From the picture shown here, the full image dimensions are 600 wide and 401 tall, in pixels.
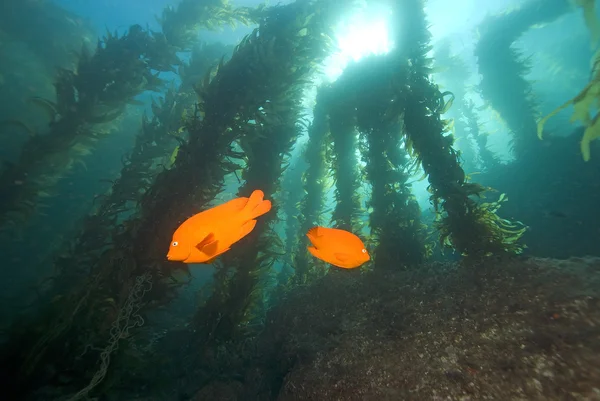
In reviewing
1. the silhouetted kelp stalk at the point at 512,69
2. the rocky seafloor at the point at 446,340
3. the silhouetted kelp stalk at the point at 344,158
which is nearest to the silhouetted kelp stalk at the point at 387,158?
the silhouetted kelp stalk at the point at 344,158

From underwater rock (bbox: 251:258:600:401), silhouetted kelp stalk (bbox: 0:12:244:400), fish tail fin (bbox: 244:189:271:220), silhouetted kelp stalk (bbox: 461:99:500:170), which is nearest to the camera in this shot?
fish tail fin (bbox: 244:189:271:220)

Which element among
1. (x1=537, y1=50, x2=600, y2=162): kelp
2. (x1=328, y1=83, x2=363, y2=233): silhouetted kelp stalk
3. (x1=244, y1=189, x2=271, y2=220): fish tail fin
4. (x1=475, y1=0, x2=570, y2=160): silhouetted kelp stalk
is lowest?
(x1=244, y1=189, x2=271, y2=220): fish tail fin

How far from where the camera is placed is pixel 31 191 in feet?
20.5

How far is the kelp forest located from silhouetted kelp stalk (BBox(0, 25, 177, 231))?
40 mm

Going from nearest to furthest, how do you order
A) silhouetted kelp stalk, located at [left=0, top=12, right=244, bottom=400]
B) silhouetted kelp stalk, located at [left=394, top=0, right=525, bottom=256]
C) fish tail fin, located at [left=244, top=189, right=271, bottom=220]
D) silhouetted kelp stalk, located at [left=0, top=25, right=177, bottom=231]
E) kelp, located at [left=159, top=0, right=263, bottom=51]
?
fish tail fin, located at [left=244, top=189, right=271, bottom=220] < silhouetted kelp stalk, located at [left=0, top=12, right=244, bottom=400] < silhouetted kelp stalk, located at [left=394, top=0, right=525, bottom=256] < silhouetted kelp stalk, located at [left=0, top=25, right=177, bottom=231] < kelp, located at [left=159, top=0, right=263, bottom=51]

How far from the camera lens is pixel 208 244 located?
184 cm

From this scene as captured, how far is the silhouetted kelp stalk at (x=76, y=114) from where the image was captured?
6090 millimetres

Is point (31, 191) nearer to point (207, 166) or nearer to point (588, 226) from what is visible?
point (207, 166)

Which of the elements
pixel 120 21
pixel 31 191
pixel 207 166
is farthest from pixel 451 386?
pixel 120 21

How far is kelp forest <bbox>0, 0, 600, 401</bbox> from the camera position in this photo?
281 centimetres

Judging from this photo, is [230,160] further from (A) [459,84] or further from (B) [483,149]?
(A) [459,84]

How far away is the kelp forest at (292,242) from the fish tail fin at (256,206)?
205 centimetres

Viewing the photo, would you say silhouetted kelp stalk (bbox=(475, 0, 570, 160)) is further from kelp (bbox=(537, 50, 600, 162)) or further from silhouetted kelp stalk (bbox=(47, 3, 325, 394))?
kelp (bbox=(537, 50, 600, 162))

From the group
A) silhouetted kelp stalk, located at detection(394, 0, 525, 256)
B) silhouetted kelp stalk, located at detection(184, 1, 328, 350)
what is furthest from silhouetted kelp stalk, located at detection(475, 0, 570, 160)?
silhouetted kelp stalk, located at detection(184, 1, 328, 350)
